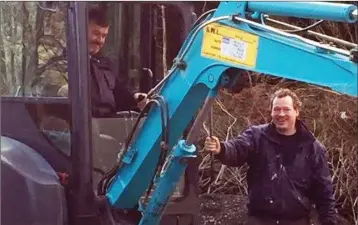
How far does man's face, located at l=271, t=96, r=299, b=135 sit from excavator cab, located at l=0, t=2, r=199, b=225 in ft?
1.46

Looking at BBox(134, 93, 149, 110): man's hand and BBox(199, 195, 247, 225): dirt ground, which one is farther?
BBox(199, 195, 247, 225): dirt ground

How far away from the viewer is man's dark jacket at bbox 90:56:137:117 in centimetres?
273

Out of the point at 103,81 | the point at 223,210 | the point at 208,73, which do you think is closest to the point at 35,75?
the point at 103,81

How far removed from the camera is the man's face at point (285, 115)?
9.75ft

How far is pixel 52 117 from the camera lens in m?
2.71

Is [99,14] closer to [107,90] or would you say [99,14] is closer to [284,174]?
[107,90]

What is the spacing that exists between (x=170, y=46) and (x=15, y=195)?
766mm

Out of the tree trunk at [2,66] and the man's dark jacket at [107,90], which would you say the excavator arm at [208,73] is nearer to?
the man's dark jacket at [107,90]

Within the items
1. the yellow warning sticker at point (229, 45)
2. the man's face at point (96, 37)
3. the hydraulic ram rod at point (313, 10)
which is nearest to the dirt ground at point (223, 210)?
the man's face at point (96, 37)

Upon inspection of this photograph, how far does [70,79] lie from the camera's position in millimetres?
2607

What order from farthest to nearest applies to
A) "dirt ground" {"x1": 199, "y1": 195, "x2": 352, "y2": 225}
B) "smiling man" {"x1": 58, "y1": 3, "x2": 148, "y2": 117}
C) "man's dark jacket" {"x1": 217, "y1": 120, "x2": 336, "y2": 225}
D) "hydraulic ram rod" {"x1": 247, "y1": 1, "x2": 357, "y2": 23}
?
"dirt ground" {"x1": 199, "y1": 195, "x2": 352, "y2": 225} < "man's dark jacket" {"x1": 217, "y1": 120, "x2": 336, "y2": 225} < "smiling man" {"x1": 58, "y1": 3, "x2": 148, "y2": 117} < "hydraulic ram rod" {"x1": 247, "y1": 1, "x2": 357, "y2": 23}

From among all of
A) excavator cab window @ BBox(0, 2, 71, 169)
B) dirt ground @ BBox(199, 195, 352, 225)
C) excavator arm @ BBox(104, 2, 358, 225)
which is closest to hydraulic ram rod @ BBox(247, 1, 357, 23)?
excavator arm @ BBox(104, 2, 358, 225)

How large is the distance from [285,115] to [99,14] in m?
0.77

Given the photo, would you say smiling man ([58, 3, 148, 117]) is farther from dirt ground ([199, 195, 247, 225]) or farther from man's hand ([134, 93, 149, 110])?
dirt ground ([199, 195, 247, 225])
